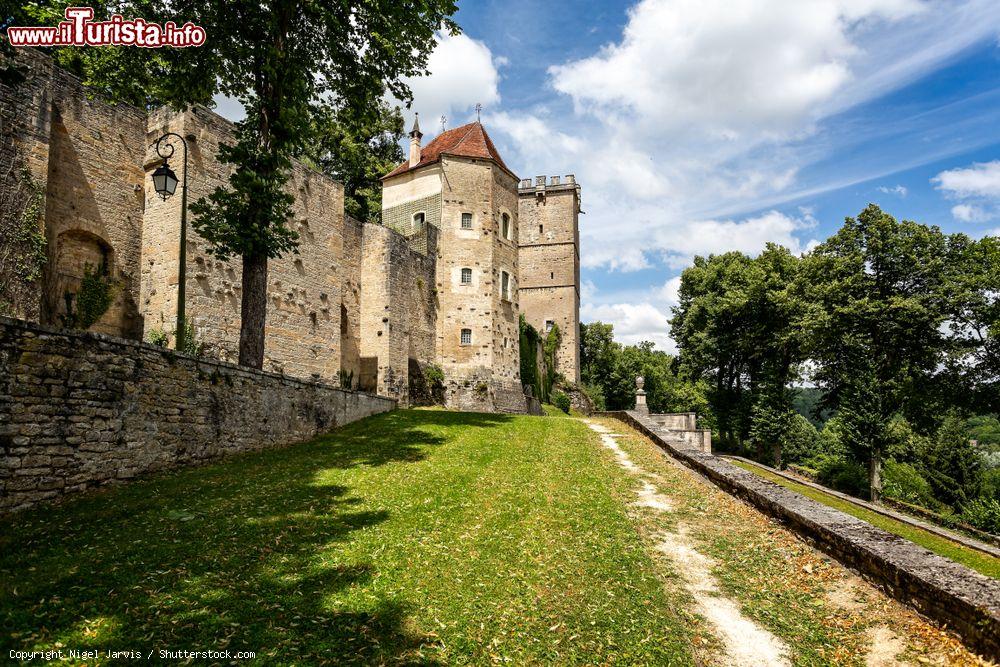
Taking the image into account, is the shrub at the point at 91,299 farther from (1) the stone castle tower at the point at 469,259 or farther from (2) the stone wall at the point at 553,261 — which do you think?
(2) the stone wall at the point at 553,261

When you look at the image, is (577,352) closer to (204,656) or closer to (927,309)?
(927,309)

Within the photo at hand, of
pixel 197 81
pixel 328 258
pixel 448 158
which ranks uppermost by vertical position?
pixel 448 158

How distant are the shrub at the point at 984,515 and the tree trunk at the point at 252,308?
81.5 ft

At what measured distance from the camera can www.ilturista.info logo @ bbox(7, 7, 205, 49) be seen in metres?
11.5

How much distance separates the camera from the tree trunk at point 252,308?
11.6 m

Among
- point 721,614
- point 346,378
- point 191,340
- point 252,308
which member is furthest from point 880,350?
point 191,340

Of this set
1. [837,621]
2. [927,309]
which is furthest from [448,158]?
[837,621]

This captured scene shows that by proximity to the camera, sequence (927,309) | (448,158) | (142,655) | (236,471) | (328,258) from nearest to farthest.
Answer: (142,655), (236,471), (328,258), (927,309), (448,158)

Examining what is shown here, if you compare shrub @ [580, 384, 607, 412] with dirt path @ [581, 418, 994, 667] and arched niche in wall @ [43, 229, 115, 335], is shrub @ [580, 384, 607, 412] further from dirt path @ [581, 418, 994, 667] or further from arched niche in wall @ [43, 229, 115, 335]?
dirt path @ [581, 418, 994, 667]

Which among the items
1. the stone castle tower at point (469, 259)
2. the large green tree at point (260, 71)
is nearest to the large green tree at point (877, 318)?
the stone castle tower at point (469, 259)

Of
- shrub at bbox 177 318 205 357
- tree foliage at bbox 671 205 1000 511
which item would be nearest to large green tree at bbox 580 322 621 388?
tree foliage at bbox 671 205 1000 511

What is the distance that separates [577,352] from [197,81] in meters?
37.9

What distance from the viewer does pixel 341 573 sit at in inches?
202

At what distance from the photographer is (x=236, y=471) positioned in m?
9.41
